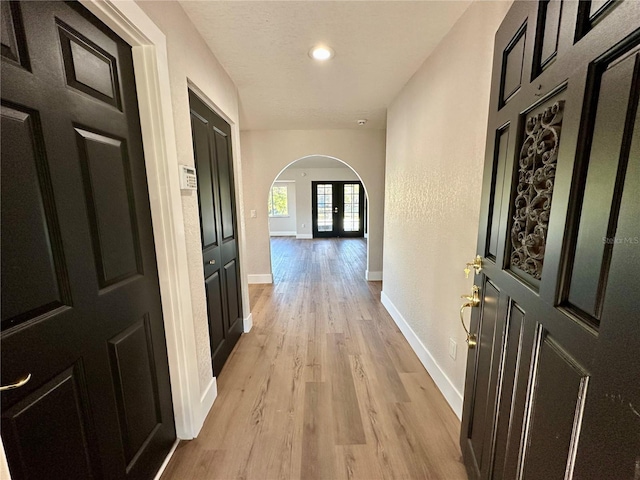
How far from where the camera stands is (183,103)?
140 cm

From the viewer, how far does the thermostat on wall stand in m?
1.35

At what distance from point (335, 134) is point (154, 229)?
10.7ft

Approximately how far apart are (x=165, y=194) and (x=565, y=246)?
4.82 feet

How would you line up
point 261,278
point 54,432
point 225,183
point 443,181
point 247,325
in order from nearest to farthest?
1. point 54,432
2. point 443,181
3. point 225,183
4. point 247,325
5. point 261,278

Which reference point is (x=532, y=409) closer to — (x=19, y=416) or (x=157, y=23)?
(x=19, y=416)

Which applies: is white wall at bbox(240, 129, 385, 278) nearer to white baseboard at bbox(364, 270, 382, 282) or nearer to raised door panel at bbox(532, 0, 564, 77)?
white baseboard at bbox(364, 270, 382, 282)

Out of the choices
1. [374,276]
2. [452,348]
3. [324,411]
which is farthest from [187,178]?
[374,276]

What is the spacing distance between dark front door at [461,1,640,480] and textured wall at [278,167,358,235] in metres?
7.77

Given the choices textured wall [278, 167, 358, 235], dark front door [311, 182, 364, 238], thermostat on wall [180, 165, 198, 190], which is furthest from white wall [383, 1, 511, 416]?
dark front door [311, 182, 364, 238]

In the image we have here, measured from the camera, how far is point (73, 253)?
2.75 feet

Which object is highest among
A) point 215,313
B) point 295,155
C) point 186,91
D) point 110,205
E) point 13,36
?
point 295,155

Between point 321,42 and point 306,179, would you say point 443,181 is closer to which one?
point 321,42

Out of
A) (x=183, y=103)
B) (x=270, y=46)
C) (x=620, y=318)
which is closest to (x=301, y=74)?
(x=270, y=46)

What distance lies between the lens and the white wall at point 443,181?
139 cm
